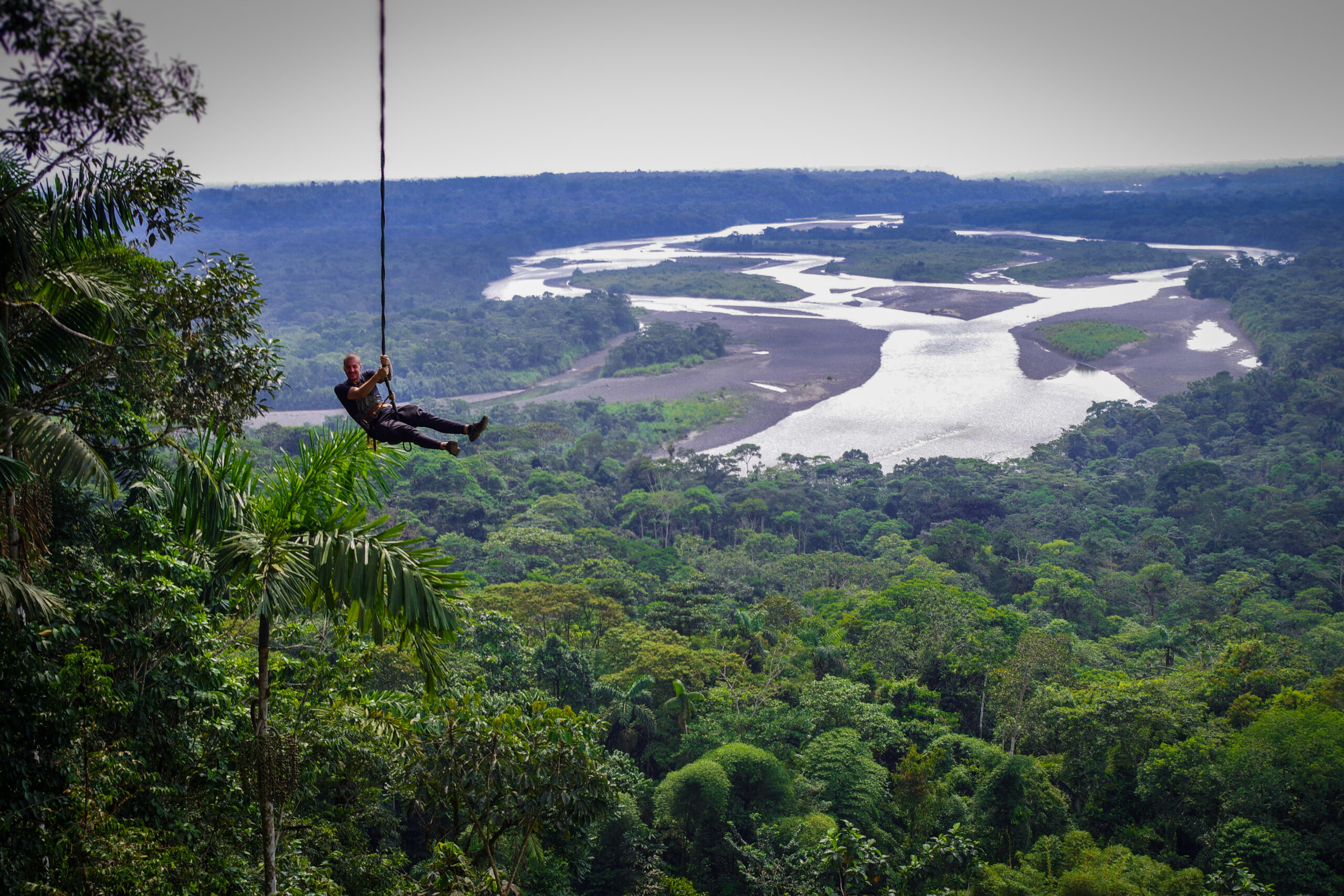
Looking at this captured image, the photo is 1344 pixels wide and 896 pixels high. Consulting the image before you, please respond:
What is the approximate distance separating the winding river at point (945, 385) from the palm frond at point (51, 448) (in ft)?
139

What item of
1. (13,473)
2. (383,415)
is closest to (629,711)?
(383,415)

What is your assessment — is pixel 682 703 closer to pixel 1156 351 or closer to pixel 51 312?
pixel 51 312

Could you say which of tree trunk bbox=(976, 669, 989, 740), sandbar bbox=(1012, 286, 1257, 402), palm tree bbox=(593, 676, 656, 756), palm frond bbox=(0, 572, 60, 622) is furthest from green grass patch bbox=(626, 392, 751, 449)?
palm frond bbox=(0, 572, 60, 622)

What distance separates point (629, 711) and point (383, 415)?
11122 mm

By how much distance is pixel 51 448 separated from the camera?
5.45 metres

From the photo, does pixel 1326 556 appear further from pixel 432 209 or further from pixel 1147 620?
pixel 432 209

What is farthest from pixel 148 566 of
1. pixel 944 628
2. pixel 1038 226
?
pixel 1038 226

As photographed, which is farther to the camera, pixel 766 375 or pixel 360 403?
pixel 766 375

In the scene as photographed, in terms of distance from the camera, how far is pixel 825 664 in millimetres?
20406

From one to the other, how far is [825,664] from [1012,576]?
14.0 m

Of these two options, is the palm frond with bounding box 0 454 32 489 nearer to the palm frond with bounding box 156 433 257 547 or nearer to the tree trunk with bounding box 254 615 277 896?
the palm frond with bounding box 156 433 257 547

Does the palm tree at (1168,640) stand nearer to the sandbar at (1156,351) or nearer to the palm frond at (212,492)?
the palm frond at (212,492)

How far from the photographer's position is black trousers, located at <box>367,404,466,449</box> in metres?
6.28

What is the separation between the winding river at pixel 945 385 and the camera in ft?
161
